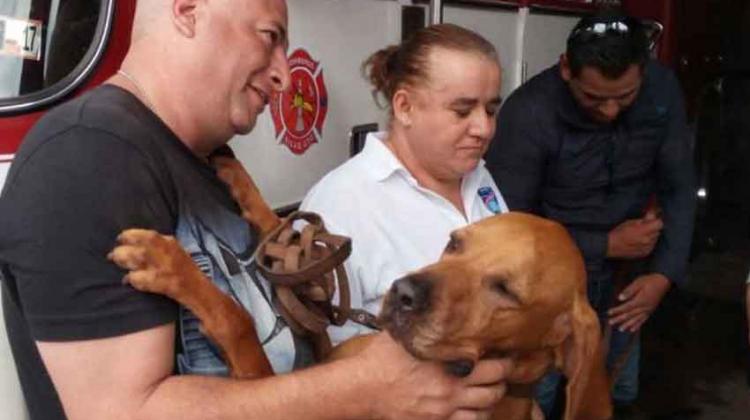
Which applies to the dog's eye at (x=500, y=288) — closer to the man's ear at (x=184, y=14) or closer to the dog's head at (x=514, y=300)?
the dog's head at (x=514, y=300)

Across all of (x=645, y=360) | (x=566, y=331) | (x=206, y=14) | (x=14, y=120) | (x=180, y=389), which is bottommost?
(x=645, y=360)

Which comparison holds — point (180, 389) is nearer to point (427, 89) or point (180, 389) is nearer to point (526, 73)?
point (427, 89)

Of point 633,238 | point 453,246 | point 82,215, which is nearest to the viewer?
point 82,215

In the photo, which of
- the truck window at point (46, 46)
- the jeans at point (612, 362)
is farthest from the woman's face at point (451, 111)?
the jeans at point (612, 362)

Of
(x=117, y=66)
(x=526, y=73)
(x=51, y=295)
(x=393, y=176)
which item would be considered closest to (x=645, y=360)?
(x=526, y=73)

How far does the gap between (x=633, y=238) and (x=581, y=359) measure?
5.50 ft

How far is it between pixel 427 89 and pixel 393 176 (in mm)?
228

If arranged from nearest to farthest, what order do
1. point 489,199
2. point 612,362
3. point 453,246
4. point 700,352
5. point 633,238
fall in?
point 453,246 < point 489,199 < point 633,238 < point 612,362 < point 700,352

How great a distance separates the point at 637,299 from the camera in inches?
135

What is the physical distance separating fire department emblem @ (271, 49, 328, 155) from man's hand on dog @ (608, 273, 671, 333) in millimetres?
1535

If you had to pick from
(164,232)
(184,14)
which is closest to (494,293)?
(164,232)

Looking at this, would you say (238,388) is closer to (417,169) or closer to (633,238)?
(417,169)

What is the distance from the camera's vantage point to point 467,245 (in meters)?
1.80

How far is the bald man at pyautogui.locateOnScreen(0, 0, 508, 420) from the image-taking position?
4.06ft
